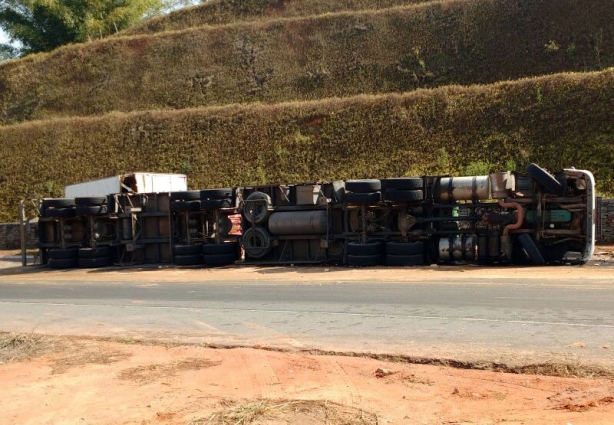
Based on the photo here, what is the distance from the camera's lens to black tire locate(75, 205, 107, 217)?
21.8 meters

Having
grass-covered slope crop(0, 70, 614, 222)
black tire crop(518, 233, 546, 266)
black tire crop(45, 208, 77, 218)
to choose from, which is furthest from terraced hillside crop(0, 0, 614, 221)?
black tire crop(45, 208, 77, 218)

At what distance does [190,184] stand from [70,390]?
1164 inches

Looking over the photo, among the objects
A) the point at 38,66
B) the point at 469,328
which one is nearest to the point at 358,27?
the point at 38,66

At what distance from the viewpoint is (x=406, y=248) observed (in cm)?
1739

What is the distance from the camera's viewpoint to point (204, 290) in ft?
47.3

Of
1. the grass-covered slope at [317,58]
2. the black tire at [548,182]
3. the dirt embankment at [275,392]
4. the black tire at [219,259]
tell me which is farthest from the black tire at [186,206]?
the grass-covered slope at [317,58]

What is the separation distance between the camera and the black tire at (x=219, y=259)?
20.2m

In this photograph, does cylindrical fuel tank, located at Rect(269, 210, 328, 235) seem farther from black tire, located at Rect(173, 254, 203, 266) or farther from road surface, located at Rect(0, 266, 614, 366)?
black tire, located at Rect(173, 254, 203, 266)

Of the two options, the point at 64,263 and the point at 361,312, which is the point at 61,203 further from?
the point at 361,312

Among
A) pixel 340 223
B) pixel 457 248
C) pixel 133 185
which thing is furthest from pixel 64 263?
pixel 457 248

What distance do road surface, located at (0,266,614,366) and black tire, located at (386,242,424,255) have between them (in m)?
1.08

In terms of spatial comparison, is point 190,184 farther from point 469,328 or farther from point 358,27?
point 469,328

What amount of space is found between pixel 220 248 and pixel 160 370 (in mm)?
13034

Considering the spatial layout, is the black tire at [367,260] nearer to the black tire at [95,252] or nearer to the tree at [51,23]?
the black tire at [95,252]
